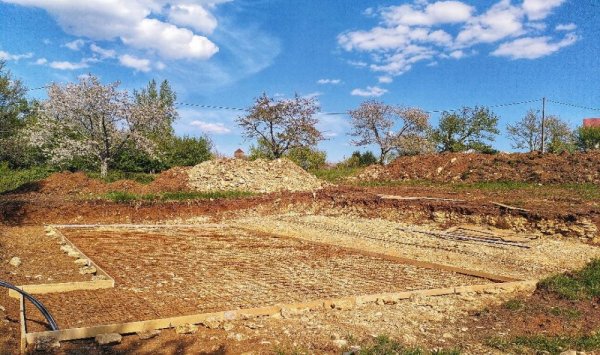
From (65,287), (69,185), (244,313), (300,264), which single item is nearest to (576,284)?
(300,264)

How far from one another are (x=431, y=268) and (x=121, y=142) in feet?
63.6

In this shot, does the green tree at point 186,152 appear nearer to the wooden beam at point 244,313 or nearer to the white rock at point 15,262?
the white rock at point 15,262

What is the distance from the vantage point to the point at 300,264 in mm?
7949

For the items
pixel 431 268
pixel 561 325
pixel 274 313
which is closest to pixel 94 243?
pixel 274 313

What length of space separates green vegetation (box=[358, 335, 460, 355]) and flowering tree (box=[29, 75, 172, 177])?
20.9 m

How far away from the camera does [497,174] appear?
2220 centimetres

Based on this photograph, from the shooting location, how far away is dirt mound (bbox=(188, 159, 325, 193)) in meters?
20.4

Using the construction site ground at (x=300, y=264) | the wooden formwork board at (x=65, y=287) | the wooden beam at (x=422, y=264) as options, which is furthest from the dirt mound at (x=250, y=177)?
the wooden formwork board at (x=65, y=287)

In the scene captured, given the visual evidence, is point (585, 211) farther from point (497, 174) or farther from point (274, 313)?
point (497, 174)

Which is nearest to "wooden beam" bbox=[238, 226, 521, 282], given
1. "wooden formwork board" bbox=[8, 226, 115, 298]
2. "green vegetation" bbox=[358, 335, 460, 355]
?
"green vegetation" bbox=[358, 335, 460, 355]

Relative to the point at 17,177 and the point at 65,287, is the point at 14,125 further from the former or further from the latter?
the point at 65,287

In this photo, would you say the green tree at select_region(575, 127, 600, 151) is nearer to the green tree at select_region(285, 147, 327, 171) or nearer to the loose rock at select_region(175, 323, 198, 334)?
the green tree at select_region(285, 147, 327, 171)

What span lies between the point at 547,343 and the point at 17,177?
79.7 feet

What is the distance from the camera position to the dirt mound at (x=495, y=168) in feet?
64.5
